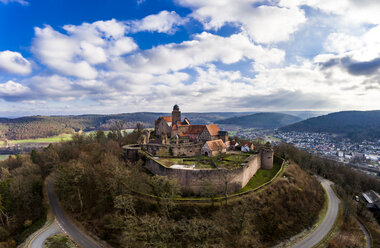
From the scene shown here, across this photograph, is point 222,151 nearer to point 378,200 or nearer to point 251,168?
point 251,168

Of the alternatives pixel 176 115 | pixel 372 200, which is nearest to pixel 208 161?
pixel 176 115

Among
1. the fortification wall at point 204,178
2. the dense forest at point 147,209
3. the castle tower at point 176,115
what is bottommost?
the dense forest at point 147,209

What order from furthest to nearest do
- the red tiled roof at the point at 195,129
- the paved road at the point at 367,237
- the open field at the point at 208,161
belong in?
the red tiled roof at the point at 195,129 → the open field at the point at 208,161 → the paved road at the point at 367,237

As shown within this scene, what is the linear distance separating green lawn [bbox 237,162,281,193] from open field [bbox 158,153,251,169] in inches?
175

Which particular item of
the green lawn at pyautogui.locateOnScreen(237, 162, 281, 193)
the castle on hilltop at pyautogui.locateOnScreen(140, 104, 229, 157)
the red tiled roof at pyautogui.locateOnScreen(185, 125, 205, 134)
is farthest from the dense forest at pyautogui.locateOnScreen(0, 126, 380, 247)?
the red tiled roof at pyautogui.locateOnScreen(185, 125, 205, 134)

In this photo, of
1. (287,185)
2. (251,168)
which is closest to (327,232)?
(287,185)

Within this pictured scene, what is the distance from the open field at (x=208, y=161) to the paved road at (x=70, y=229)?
16.7 m

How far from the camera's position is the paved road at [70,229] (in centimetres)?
2753

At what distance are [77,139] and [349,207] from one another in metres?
72.1

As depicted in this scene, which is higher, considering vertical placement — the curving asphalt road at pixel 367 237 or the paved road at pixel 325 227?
the paved road at pixel 325 227

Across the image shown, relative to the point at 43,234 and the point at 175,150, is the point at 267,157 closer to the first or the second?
the point at 175,150

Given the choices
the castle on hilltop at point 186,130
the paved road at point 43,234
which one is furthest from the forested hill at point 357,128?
the paved road at point 43,234

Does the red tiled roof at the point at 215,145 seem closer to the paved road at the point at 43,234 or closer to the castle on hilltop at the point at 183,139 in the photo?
the castle on hilltop at the point at 183,139

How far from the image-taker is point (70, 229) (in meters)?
30.7
